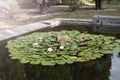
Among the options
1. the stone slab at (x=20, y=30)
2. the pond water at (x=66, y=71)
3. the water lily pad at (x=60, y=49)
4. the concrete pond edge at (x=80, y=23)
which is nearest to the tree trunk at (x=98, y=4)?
the concrete pond edge at (x=80, y=23)

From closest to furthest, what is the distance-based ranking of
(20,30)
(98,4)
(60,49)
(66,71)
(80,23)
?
(66,71) < (60,49) < (20,30) < (80,23) < (98,4)

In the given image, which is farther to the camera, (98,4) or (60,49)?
(98,4)

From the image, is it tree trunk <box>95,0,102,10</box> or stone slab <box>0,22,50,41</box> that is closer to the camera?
stone slab <box>0,22,50,41</box>

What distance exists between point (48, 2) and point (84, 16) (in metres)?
5.00

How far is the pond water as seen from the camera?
9909 millimetres

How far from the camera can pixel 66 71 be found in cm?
1059

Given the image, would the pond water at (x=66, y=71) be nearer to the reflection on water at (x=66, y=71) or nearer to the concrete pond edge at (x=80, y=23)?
the reflection on water at (x=66, y=71)

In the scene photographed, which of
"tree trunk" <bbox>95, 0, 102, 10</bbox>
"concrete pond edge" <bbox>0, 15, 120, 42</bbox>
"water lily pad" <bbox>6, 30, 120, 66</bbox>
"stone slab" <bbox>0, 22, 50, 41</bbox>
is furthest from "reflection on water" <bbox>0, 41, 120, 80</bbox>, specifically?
"tree trunk" <bbox>95, 0, 102, 10</bbox>

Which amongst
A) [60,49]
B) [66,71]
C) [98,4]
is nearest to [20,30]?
[60,49]

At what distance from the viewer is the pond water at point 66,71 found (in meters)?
9.91

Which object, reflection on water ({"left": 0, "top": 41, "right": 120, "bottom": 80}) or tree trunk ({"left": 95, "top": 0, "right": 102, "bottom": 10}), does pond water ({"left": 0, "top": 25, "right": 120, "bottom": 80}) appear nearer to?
reflection on water ({"left": 0, "top": 41, "right": 120, "bottom": 80})

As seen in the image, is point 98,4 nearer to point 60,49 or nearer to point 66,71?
point 60,49

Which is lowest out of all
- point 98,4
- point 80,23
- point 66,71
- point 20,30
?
point 66,71

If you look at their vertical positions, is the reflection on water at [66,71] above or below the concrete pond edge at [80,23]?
below
